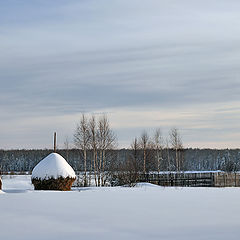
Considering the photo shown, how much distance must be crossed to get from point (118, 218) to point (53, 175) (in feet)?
29.7

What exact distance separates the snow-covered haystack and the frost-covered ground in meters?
4.85

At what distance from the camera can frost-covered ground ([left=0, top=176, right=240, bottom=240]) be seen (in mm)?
7066

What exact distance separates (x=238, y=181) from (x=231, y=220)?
2683 cm

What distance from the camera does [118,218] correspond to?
337 inches

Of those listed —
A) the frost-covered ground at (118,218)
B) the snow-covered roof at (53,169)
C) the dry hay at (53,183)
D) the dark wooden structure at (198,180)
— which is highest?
the snow-covered roof at (53,169)

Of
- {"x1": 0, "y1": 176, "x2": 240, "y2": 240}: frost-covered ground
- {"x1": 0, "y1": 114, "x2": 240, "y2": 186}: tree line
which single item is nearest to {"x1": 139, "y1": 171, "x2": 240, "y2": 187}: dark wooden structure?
{"x1": 0, "y1": 114, "x2": 240, "y2": 186}: tree line

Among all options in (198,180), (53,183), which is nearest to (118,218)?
(53,183)

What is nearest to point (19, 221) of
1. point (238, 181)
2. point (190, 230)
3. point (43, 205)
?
point (43, 205)

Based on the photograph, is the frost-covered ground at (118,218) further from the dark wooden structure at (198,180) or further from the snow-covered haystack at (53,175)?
the dark wooden structure at (198,180)

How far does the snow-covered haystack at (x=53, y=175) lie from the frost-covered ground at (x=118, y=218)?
15.9ft

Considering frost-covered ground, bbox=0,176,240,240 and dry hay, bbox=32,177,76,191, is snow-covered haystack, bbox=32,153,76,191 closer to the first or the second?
dry hay, bbox=32,177,76,191

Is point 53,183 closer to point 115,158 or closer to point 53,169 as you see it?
point 53,169

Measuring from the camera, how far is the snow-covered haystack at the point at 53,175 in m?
17.2

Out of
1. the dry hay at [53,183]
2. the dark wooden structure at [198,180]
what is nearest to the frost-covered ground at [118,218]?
the dry hay at [53,183]
